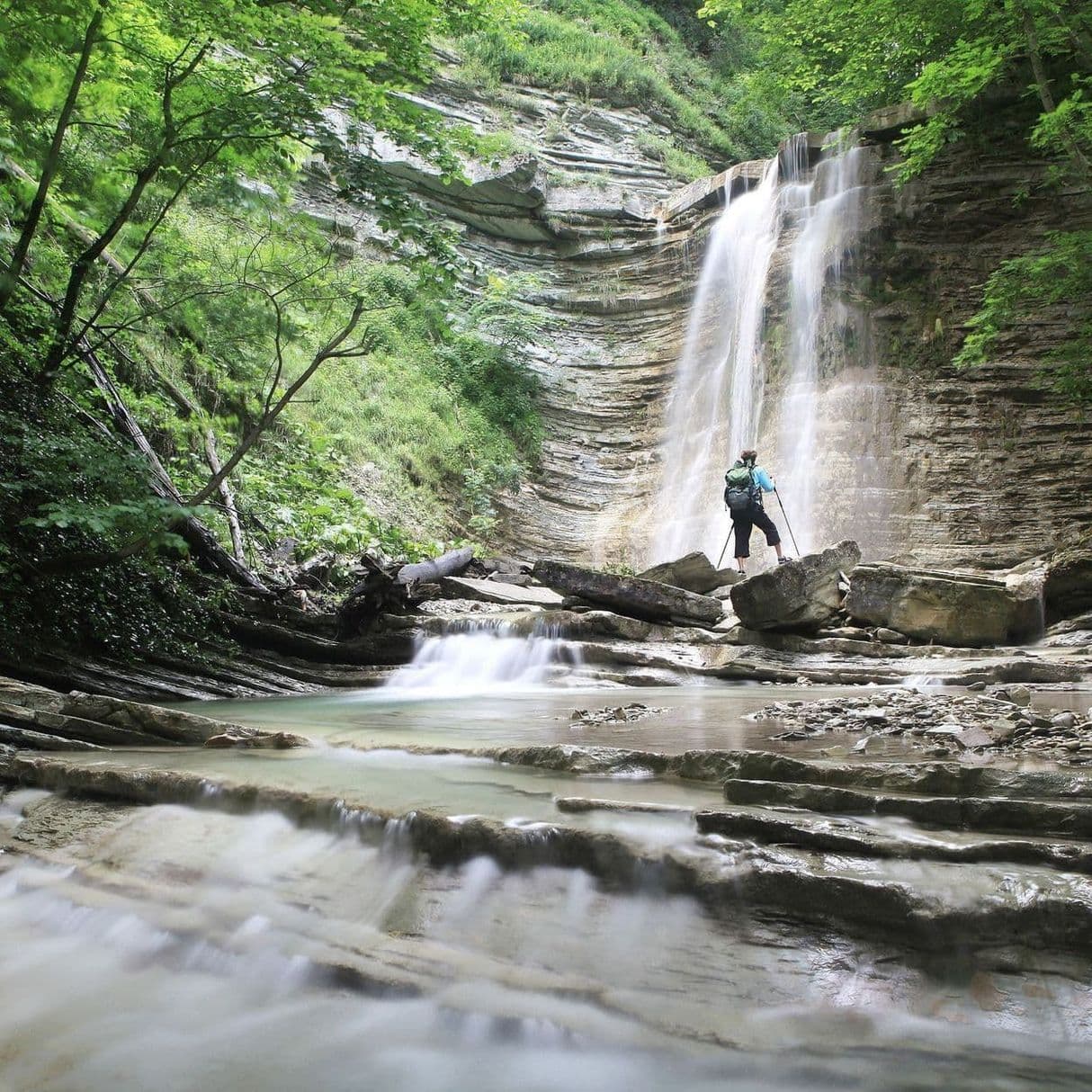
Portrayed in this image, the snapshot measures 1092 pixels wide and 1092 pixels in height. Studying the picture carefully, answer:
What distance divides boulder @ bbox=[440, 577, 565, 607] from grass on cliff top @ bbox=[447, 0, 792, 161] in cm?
1911

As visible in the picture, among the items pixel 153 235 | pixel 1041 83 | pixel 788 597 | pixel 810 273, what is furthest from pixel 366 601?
pixel 810 273

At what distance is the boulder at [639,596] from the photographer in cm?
1061

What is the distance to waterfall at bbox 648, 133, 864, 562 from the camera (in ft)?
60.6

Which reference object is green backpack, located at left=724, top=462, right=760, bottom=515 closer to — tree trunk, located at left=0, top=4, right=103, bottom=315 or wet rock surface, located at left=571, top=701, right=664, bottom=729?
wet rock surface, located at left=571, top=701, right=664, bottom=729

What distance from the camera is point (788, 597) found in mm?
9547

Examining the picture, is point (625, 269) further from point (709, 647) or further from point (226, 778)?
point (226, 778)

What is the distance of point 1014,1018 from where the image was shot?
6.43 feet

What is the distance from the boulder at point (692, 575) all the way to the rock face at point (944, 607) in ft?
9.46

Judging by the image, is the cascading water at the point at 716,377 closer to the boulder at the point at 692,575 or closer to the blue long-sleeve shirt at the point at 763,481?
the blue long-sleeve shirt at the point at 763,481

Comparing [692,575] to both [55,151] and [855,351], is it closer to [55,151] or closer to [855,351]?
[855,351]

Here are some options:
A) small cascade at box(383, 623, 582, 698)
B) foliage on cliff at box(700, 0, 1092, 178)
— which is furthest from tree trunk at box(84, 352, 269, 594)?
foliage on cliff at box(700, 0, 1092, 178)

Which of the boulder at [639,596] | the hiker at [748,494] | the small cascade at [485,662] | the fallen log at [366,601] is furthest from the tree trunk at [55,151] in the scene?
the hiker at [748,494]

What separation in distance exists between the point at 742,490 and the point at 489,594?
4133mm

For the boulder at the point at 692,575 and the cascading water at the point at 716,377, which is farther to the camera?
Answer: the cascading water at the point at 716,377
